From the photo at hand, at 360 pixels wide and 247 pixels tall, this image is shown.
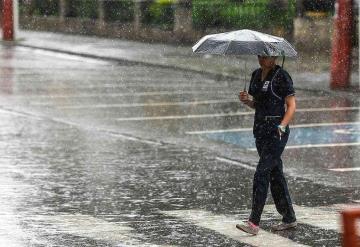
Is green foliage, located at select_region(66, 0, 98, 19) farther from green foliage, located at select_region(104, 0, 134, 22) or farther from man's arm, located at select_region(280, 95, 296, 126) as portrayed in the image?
man's arm, located at select_region(280, 95, 296, 126)

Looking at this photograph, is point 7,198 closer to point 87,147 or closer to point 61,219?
point 61,219

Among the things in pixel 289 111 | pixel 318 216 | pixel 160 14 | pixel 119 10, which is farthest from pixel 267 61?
pixel 119 10

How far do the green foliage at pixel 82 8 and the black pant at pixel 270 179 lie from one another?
29812mm

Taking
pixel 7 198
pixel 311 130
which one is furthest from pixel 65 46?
pixel 7 198

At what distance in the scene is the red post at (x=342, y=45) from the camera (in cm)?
2298

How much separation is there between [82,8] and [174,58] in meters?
11.4

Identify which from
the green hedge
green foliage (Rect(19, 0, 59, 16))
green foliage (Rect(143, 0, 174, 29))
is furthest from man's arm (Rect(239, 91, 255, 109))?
green foliage (Rect(19, 0, 59, 16))

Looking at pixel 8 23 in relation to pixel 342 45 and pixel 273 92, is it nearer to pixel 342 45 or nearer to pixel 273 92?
pixel 342 45

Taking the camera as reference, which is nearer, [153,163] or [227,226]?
[227,226]

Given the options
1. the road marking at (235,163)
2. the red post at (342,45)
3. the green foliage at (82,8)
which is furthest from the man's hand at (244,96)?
the green foliage at (82,8)

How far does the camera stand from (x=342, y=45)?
2320 cm

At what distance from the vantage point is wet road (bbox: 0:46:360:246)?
10.3 m

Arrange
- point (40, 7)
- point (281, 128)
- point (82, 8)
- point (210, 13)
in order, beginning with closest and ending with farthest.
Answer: point (281, 128), point (210, 13), point (82, 8), point (40, 7)

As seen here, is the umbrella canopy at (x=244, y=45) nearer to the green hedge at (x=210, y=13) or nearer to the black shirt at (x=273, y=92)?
A: the black shirt at (x=273, y=92)
